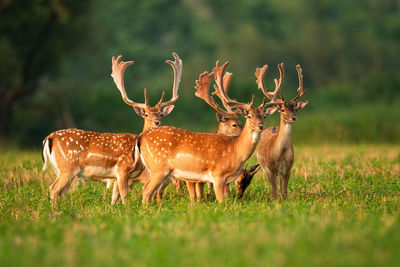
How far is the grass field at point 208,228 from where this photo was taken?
529 cm

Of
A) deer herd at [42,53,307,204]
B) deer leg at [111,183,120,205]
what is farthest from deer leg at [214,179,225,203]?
deer leg at [111,183,120,205]

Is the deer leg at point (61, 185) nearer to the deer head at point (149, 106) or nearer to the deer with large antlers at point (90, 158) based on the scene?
the deer with large antlers at point (90, 158)

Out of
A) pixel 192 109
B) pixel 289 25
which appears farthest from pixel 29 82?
pixel 289 25

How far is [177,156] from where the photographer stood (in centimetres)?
883

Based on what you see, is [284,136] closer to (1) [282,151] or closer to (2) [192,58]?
(1) [282,151]

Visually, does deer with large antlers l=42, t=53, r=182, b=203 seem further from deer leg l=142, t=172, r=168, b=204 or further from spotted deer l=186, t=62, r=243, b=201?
spotted deer l=186, t=62, r=243, b=201

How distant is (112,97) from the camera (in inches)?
1079

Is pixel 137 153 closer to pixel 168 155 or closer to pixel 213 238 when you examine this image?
pixel 168 155

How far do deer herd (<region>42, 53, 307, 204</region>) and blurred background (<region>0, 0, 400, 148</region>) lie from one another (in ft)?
29.4

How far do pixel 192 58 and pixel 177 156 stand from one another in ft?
114

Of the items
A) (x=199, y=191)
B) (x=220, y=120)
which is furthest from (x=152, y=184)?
(x=220, y=120)

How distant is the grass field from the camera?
529 cm

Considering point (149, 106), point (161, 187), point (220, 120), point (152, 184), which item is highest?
point (149, 106)

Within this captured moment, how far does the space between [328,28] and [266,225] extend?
132 feet
